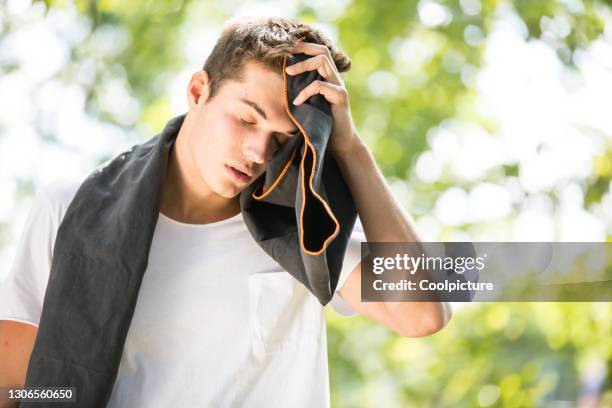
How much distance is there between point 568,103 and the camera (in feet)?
11.2

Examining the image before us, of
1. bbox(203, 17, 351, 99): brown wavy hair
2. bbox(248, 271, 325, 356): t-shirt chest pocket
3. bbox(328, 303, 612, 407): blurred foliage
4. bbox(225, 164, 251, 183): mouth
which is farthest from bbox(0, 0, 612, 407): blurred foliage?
bbox(225, 164, 251, 183): mouth

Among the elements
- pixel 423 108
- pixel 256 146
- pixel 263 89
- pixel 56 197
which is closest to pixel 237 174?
pixel 256 146

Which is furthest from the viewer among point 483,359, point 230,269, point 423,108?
point 423,108

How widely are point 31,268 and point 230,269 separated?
1.38ft

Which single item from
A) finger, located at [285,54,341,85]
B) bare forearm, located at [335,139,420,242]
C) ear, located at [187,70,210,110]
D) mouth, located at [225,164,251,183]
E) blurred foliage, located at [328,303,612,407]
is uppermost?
finger, located at [285,54,341,85]

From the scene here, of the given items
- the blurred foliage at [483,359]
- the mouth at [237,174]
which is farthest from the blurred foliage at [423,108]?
the mouth at [237,174]

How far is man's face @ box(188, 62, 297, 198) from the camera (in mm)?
1649

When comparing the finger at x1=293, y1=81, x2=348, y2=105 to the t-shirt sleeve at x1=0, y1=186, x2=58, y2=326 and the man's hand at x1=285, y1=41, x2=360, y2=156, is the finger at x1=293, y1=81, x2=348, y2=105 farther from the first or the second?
the t-shirt sleeve at x1=0, y1=186, x2=58, y2=326

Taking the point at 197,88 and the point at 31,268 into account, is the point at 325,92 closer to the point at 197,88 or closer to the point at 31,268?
the point at 197,88

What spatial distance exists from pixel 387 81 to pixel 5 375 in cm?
337

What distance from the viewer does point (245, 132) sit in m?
1.65

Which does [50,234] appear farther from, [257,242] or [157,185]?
[257,242]

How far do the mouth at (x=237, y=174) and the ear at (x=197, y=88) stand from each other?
21 cm

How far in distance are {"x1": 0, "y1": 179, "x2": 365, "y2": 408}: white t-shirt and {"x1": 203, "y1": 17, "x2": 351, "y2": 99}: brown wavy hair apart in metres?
0.34
